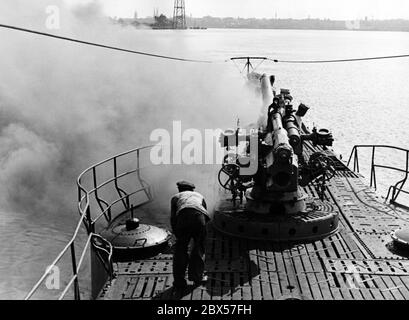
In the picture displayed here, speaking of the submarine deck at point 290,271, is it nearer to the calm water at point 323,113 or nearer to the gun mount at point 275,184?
the gun mount at point 275,184

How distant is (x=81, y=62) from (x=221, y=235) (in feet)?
86.3

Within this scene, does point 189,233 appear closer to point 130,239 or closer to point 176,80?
point 130,239

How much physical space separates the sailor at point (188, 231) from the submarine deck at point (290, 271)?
21 cm

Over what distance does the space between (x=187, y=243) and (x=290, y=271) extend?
1552mm

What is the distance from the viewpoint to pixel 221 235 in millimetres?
8164

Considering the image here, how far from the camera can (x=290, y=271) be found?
687 cm

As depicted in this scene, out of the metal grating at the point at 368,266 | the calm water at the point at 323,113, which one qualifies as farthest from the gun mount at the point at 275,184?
the calm water at the point at 323,113

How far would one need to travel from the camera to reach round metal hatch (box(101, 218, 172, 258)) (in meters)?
7.35

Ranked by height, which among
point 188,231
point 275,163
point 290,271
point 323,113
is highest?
point 275,163

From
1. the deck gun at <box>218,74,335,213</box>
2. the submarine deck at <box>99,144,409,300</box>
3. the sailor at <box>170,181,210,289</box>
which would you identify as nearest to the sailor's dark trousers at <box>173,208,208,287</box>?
the sailor at <box>170,181,210,289</box>

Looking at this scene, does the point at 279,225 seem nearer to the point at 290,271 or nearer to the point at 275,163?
the point at 275,163

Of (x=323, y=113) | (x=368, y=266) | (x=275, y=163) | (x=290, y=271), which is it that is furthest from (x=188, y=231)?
(x=323, y=113)

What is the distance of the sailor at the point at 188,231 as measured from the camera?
5.99 meters

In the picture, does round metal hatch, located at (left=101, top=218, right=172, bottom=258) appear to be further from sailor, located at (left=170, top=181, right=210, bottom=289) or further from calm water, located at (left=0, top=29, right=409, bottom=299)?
calm water, located at (left=0, top=29, right=409, bottom=299)
